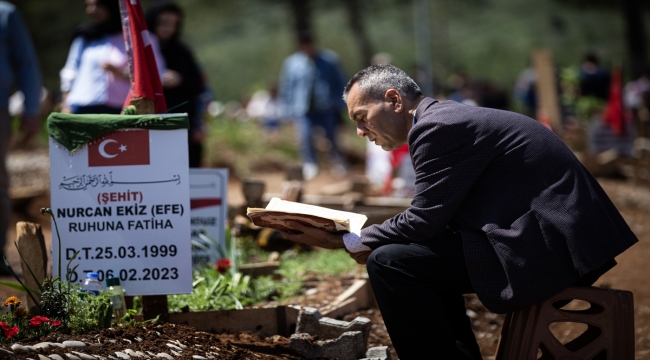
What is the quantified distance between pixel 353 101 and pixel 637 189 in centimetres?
917

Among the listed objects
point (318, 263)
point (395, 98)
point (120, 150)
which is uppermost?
point (395, 98)

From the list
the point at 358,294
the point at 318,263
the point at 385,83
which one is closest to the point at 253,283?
the point at 358,294

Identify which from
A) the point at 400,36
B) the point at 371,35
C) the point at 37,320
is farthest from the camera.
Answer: the point at 371,35

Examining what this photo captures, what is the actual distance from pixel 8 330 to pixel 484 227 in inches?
77.1

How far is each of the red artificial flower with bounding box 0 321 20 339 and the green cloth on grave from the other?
3.31 ft

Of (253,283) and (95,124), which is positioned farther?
(253,283)

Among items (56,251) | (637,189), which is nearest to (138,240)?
(56,251)

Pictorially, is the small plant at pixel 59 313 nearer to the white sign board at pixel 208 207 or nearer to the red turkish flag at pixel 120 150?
the red turkish flag at pixel 120 150

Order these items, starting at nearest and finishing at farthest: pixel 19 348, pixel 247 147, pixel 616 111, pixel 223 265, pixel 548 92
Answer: pixel 19 348
pixel 223 265
pixel 548 92
pixel 616 111
pixel 247 147

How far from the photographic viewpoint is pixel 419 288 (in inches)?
141

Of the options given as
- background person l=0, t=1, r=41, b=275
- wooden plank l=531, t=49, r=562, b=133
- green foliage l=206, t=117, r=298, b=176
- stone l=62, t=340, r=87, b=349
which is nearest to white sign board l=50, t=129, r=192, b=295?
stone l=62, t=340, r=87, b=349

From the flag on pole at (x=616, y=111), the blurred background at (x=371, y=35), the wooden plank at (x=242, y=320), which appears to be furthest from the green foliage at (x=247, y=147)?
the wooden plank at (x=242, y=320)

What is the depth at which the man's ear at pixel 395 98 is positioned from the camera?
12.3 feet

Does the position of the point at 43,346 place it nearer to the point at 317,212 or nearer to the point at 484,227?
the point at 317,212
